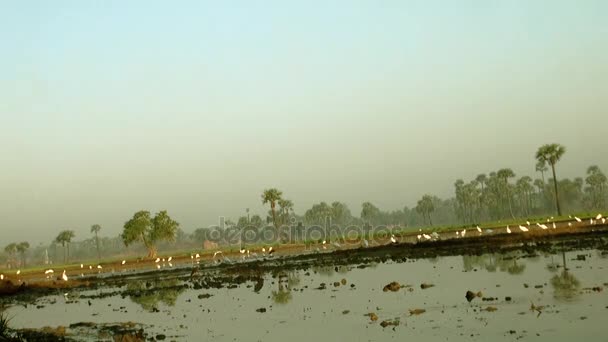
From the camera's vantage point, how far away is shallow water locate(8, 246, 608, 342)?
61.8 feet

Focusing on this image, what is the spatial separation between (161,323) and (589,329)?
18177mm

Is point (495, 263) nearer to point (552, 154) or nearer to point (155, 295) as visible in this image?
point (155, 295)

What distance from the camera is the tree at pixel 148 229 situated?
120375 millimetres

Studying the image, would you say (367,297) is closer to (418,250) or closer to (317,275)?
(317,275)

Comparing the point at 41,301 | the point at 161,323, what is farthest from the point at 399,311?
the point at 41,301

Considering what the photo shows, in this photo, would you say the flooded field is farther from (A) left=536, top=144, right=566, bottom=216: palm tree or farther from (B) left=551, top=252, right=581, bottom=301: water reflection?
(A) left=536, top=144, right=566, bottom=216: palm tree

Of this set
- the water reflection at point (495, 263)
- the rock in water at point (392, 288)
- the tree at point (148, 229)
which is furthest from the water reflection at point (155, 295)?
the tree at point (148, 229)

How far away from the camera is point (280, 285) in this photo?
39.0 meters

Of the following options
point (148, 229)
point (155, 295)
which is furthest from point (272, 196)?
point (155, 295)

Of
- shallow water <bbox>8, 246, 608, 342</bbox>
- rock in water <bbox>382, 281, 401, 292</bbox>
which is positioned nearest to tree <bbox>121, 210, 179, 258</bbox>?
shallow water <bbox>8, 246, 608, 342</bbox>

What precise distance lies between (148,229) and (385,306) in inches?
4112

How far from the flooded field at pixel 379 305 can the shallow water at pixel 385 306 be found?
0.18 feet

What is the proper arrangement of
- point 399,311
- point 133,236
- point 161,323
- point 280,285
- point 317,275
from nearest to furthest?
point 399,311
point 161,323
point 280,285
point 317,275
point 133,236

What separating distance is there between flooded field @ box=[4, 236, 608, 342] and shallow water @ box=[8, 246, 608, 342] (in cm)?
6
